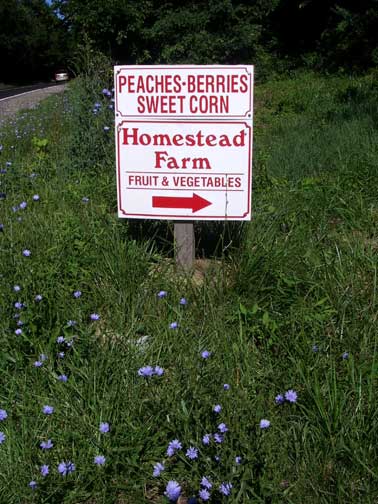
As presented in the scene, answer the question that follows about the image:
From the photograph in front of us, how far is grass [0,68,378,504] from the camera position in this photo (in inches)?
70.2

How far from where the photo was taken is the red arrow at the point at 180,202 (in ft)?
10.1

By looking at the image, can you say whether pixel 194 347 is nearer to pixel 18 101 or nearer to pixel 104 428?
pixel 104 428

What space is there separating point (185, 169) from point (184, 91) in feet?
1.31

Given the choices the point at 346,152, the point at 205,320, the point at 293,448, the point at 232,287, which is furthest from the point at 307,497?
the point at 346,152

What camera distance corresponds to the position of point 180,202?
3094mm

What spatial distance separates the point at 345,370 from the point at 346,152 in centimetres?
293

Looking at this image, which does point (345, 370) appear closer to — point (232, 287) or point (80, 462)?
point (232, 287)

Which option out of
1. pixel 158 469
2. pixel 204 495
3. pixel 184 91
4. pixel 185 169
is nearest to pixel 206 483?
pixel 204 495

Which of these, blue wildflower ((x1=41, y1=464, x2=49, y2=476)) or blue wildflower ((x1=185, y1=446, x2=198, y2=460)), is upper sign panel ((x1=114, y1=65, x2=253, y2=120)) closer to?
blue wildflower ((x1=185, y1=446, x2=198, y2=460))

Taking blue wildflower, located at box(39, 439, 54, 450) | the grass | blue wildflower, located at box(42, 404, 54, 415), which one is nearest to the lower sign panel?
the grass

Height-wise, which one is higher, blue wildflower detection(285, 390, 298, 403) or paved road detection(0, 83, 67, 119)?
blue wildflower detection(285, 390, 298, 403)

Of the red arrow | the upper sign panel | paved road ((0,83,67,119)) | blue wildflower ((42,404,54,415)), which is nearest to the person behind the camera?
blue wildflower ((42,404,54,415))

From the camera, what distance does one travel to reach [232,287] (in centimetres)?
285

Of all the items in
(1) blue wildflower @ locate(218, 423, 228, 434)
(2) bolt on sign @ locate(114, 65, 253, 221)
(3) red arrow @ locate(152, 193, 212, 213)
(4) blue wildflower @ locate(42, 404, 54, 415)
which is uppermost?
(2) bolt on sign @ locate(114, 65, 253, 221)
